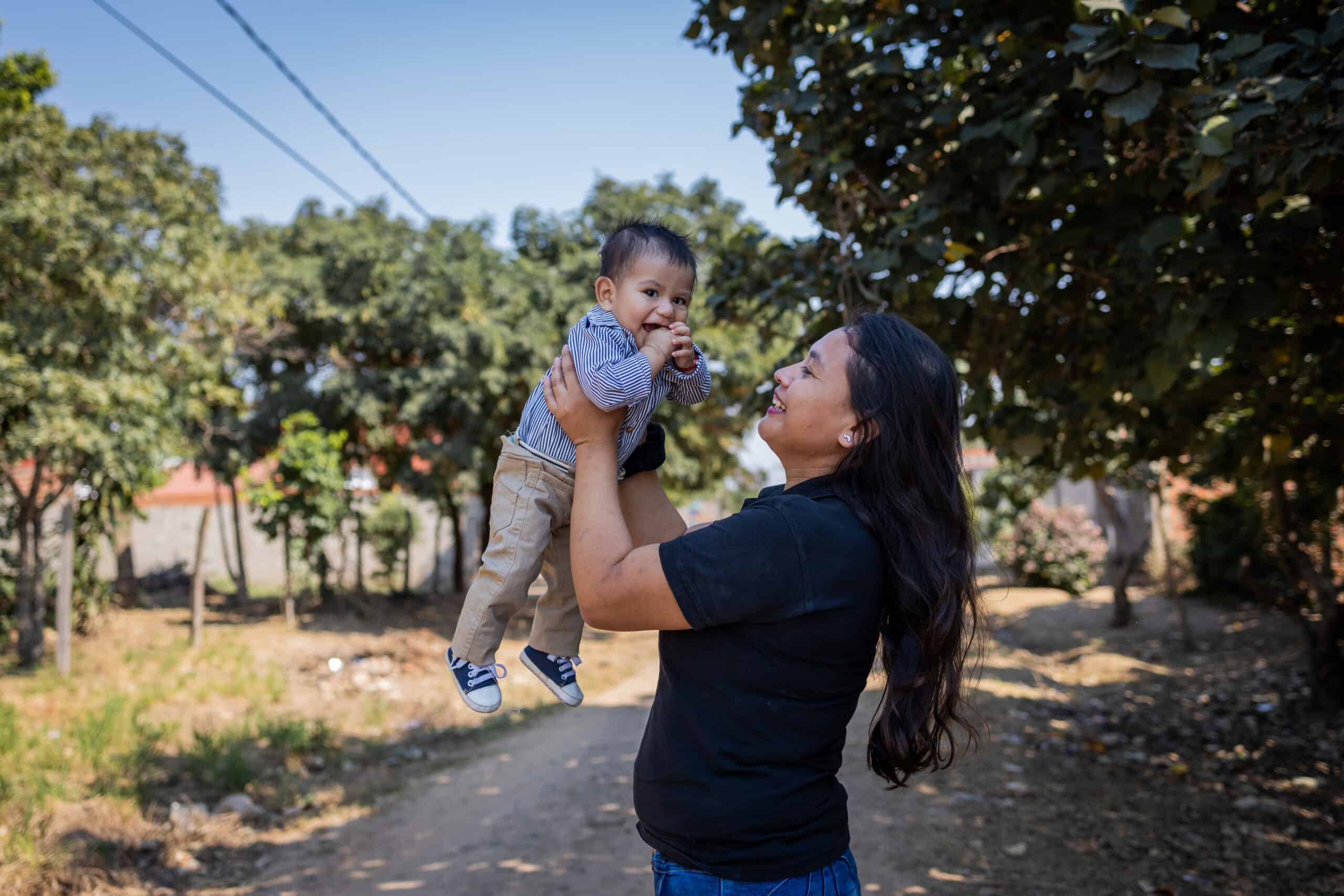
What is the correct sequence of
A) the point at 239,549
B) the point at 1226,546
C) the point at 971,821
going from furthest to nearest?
the point at 239,549 → the point at 1226,546 → the point at 971,821

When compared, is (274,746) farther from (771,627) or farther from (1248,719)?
Result: (1248,719)

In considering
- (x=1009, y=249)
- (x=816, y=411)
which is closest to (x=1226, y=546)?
(x=1009, y=249)

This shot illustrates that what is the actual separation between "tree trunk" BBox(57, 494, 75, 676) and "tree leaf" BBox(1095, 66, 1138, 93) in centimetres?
916

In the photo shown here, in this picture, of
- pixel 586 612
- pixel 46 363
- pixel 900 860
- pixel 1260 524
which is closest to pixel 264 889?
pixel 900 860

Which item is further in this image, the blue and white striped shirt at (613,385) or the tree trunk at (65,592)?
the tree trunk at (65,592)

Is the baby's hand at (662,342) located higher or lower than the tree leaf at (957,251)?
lower

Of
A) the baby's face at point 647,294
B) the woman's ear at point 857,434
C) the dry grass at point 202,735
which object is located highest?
the baby's face at point 647,294

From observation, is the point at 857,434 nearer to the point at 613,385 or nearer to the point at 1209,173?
the point at 613,385

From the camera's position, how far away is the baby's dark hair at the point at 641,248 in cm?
198

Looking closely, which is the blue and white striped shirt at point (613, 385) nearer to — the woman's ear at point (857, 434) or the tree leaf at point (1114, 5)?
the woman's ear at point (857, 434)

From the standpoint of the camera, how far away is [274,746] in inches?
267

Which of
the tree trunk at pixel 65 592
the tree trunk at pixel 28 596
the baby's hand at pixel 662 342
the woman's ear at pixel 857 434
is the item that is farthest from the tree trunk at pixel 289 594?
the woman's ear at pixel 857 434

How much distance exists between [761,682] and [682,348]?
73 centimetres

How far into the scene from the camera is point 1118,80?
2.70 m
